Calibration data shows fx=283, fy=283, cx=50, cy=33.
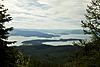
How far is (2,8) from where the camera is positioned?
25.0 m

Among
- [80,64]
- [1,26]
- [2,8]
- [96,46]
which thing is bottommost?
[80,64]

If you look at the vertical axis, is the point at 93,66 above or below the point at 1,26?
below

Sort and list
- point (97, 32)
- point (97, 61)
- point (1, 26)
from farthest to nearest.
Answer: point (1, 26) < point (97, 32) < point (97, 61)

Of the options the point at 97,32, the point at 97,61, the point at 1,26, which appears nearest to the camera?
the point at 97,61

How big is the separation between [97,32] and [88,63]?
8.67 feet

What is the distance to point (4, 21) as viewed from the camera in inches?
974

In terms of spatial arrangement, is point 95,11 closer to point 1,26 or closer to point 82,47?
point 82,47

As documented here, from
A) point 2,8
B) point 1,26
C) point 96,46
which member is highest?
point 2,8

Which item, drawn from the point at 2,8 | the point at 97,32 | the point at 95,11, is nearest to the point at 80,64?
the point at 97,32

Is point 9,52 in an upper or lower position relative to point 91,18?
lower

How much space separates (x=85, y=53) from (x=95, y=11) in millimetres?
3386

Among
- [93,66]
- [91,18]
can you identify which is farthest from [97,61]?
[91,18]

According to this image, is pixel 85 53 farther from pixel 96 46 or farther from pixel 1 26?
pixel 1 26

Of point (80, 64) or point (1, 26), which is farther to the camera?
point (1, 26)
